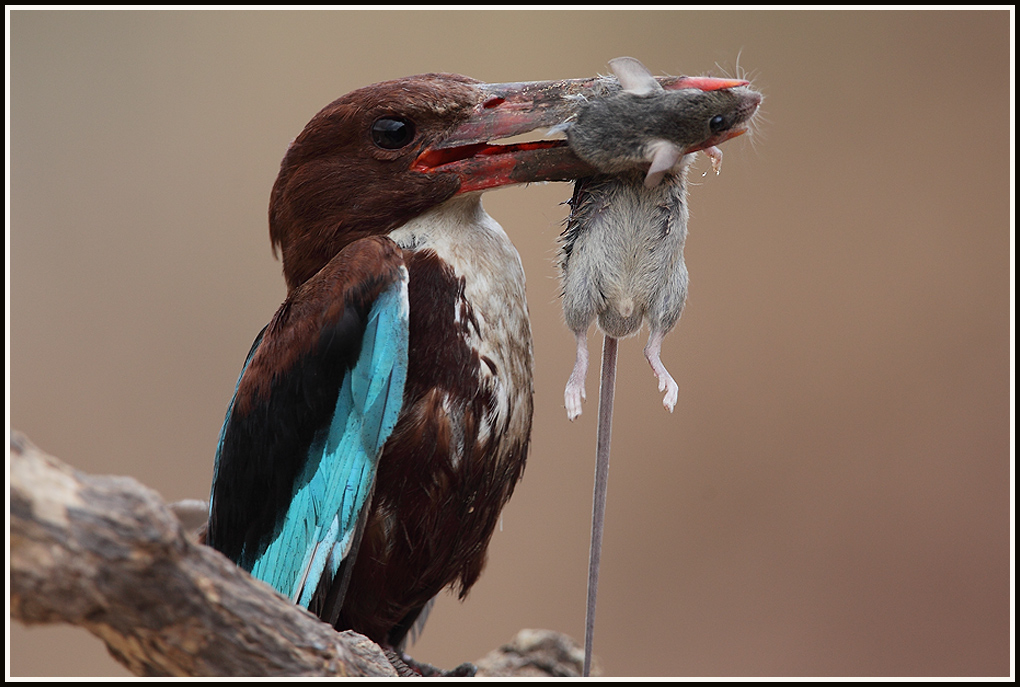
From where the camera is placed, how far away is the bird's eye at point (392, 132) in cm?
186

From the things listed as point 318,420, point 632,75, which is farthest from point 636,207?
point 318,420

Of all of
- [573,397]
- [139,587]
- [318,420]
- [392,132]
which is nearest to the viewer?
[139,587]

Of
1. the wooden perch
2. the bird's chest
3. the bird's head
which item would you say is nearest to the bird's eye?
the bird's head

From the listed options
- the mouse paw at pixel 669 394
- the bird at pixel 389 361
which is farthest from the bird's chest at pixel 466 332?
the mouse paw at pixel 669 394

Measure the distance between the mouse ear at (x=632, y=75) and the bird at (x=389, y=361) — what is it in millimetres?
72

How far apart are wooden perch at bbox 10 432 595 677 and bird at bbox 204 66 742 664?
0.36 m

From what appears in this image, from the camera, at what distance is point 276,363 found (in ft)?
5.77

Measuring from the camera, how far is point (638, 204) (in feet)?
5.90

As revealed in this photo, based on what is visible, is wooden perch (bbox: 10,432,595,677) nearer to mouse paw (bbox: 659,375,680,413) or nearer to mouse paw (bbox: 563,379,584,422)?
mouse paw (bbox: 563,379,584,422)

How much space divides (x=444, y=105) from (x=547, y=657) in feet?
5.86

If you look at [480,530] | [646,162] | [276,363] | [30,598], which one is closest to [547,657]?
[480,530]

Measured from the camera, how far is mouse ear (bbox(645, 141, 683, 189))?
5.58ft

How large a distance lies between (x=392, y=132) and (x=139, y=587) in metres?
1.07

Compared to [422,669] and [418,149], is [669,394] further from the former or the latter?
[422,669]
